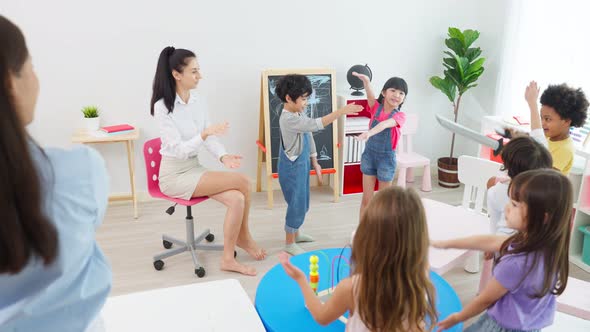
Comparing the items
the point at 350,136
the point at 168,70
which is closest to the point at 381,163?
the point at 350,136

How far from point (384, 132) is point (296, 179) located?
70 cm

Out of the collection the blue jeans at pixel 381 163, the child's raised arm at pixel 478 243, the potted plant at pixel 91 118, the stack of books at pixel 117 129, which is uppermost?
the potted plant at pixel 91 118

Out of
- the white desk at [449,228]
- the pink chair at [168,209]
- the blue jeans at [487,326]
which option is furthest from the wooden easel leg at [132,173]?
the blue jeans at [487,326]

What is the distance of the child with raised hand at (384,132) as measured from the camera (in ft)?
10.7

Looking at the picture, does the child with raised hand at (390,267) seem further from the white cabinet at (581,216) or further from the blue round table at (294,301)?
the white cabinet at (581,216)

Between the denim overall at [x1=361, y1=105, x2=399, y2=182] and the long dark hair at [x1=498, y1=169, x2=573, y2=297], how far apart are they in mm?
1765

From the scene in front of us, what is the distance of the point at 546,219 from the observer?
155 cm

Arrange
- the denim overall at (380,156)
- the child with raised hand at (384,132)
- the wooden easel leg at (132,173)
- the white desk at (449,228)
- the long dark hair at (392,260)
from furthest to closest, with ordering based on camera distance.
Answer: the wooden easel leg at (132,173) → the denim overall at (380,156) → the child with raised hand at (384,132) → the white desk at (449,228) → the long dark hair at (392,260)

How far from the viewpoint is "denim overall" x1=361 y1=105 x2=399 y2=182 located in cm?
338

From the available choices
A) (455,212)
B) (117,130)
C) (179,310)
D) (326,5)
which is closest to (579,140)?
(455,212)

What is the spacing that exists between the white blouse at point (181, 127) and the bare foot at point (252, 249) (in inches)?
24.5

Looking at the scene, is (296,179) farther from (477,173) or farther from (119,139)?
(119,139)

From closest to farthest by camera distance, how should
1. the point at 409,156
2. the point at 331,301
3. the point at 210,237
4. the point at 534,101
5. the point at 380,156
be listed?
the point at 331,301
the point at 534,101
the point at 380,156
the point at 210,237
the point at 409,156

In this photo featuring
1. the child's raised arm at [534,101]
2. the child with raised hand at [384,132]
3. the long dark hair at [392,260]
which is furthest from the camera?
the child with raised hand at [384,132]
